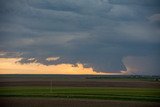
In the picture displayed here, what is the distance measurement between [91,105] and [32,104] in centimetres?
530

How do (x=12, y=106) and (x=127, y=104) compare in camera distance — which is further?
(x=127, y=104)

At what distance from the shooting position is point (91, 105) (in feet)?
109

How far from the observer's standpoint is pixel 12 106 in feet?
104

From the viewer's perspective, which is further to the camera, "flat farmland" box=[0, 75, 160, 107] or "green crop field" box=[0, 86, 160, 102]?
"green crop field" box=[0, 86, 160, 102]

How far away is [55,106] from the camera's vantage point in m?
32.0

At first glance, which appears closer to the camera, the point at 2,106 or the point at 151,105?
the point at 2,106

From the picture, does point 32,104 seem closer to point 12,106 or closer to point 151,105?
point 12,106

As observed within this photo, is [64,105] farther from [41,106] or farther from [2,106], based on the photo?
[2,106]

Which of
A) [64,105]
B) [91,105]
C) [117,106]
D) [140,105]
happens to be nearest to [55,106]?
[64,105]

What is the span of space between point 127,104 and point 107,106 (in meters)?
2.41

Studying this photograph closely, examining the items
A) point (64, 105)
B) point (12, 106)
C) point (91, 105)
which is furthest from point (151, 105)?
point (12, 106)

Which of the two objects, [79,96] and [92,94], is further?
[92,94]

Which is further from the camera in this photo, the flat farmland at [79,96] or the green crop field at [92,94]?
the green crop field at [92,94]

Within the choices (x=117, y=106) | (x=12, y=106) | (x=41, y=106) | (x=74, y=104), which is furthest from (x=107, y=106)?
(x=12, y=106)
